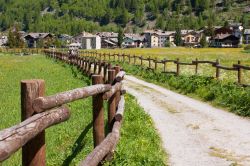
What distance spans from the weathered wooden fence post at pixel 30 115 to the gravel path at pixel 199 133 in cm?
464

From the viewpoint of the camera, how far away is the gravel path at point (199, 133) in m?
9.41

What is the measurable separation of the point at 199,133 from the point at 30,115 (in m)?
8.03

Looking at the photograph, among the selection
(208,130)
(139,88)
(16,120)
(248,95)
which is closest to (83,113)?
(16,120)

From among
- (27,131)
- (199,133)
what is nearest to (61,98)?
(27,131)

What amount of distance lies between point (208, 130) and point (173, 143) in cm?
199

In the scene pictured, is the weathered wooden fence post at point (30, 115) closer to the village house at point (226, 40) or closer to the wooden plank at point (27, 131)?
the wooden plank at point (27, 131)

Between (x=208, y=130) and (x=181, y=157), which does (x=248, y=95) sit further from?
(x=181, y=157)

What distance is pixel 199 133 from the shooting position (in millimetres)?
12078

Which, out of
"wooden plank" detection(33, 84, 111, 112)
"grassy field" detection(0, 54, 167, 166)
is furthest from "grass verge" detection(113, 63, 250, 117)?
"wooden plank" detection(33, 84, 111, 112)

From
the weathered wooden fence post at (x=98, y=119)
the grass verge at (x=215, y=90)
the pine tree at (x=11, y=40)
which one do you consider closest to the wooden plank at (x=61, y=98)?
the weathered wooden fence post at (x=98, y=119)

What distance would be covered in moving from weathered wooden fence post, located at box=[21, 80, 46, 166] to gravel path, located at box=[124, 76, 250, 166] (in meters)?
4.64

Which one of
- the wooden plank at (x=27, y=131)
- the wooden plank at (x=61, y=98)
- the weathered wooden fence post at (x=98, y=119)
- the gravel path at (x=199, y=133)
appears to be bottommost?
the gravel path at (x=199, y=133)

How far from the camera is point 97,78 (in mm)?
9188

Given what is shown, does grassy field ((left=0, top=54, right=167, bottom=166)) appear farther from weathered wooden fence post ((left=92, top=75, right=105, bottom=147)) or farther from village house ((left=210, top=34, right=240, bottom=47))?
village house ((left=210, top=34, right=240, bottom=47))
